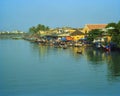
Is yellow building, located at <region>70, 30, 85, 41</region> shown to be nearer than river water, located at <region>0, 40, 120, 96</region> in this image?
No

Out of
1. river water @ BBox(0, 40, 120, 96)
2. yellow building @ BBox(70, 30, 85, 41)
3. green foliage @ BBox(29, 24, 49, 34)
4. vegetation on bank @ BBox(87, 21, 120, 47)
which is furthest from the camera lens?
green foliage @ BBox(29, 24, 49, 34)

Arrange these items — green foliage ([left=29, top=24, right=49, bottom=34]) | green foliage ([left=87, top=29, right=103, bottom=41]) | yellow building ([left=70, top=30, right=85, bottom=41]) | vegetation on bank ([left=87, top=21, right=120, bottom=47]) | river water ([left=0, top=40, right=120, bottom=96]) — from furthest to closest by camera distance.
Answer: green foliage ([left=29, top=24, right=49, bottom=34]) < yellow building ([left=70, top=30, right=85, bottom=41]) < green foliage ([left=87, top=29, right=103, bottom=41]) < vegetation on bank ([left=87, top=21, right=120, bottom=47]) < river water ([left=0, top=40, right=120, bottom=96])

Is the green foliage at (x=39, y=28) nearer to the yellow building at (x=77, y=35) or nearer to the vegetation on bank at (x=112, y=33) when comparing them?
the yellow building at (x=77, y=35)

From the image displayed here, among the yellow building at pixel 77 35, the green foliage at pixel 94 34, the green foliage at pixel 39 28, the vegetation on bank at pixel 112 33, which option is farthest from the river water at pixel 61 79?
the green foliage at pixel 39 28

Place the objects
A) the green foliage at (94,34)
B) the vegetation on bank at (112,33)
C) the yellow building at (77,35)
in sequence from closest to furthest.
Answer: the vegetation on bank at (112,33) < the green foliage at (94,34) < the yellow building at (77,35)

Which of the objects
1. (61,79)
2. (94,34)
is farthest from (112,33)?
(61,79)

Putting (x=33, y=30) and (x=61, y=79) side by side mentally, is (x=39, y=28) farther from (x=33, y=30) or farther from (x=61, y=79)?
(x=61, y=79)

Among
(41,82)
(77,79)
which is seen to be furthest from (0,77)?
(77,79)

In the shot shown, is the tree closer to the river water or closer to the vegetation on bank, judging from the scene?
the vegetation on bank

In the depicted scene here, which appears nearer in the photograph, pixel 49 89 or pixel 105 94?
pixel 105 94

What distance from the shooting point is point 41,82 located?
14539 mm

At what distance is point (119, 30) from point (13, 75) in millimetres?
14533

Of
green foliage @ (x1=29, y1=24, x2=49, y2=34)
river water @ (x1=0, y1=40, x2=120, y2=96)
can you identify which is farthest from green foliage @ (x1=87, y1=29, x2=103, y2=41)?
green foliage @ (x1=29, y1=24, x2=49, y2=34)

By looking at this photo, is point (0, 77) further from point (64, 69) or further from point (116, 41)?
point (116, 41)
